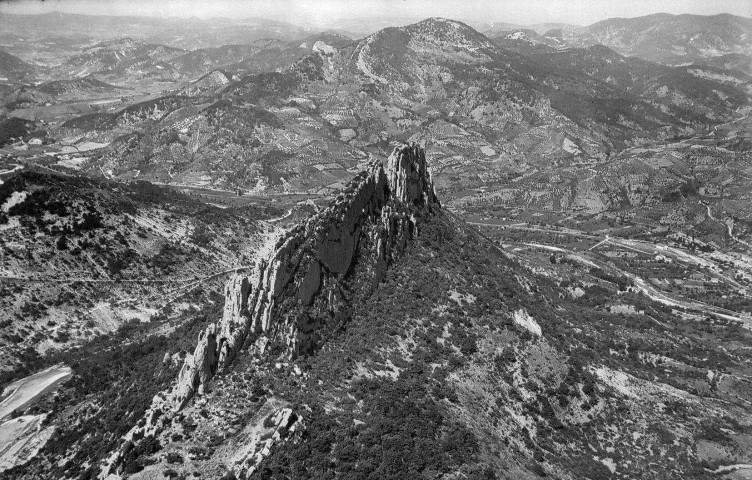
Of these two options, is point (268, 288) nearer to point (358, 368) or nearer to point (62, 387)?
point (358, 368)

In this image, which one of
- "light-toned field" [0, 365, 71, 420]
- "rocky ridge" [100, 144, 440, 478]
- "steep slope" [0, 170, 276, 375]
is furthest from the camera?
"steep slope" [0, 170, 276, 375]

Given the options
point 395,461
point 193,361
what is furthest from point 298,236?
point 395,461

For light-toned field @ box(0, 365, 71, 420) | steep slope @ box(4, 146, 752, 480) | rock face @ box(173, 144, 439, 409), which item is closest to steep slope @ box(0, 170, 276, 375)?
light-toned field @ box(0, 365, 71, 420)

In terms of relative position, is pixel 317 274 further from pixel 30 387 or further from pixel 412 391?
pixel 30 387

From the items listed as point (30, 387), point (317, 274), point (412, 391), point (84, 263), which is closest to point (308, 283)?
point (317, 274)

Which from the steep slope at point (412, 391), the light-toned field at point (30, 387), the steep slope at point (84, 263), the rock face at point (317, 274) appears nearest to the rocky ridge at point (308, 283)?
the rock face at point (317, 274)

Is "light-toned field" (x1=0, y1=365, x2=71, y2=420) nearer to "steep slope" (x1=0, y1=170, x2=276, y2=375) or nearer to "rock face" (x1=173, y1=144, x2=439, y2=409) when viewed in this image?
"steep slope" (x1=0, y1=170, x2=276, y2=375)
